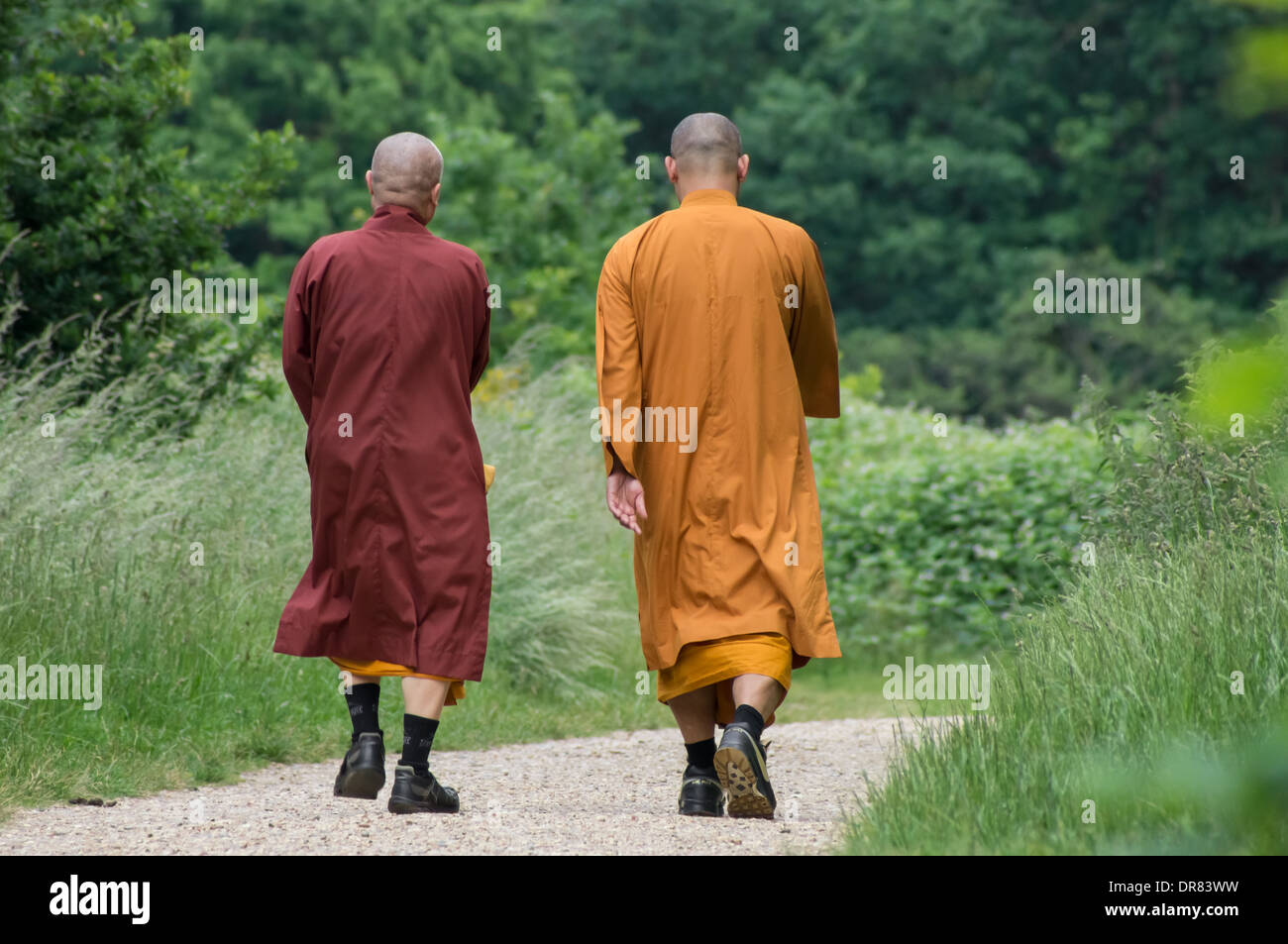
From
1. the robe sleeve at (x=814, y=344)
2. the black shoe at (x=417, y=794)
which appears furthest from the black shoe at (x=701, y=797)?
the robe sleeve at (x=814, y=344)

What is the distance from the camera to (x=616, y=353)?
4.53 meters

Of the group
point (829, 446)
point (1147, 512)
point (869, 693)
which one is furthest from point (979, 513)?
point (1147, 512)

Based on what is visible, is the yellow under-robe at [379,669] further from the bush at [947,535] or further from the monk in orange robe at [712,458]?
the bush at [947,535]

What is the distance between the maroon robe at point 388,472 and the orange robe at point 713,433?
0.49 meters

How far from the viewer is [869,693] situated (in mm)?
9023

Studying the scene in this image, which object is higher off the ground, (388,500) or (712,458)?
(712,458)

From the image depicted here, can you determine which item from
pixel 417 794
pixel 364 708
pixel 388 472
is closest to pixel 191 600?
pixel 364 708

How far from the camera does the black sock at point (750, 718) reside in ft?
13.7

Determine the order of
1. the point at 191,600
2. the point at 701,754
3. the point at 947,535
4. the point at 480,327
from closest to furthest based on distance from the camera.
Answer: the point at 701,754, the point at 480,327, the point at 191,600, the point at 947,535

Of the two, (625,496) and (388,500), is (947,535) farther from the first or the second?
(388,500)

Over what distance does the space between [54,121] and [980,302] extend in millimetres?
25436

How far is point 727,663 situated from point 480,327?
4.26 ft

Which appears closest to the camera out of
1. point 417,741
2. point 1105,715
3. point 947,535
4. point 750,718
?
point 1105,715

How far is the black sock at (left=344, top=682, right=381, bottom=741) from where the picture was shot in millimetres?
4375
